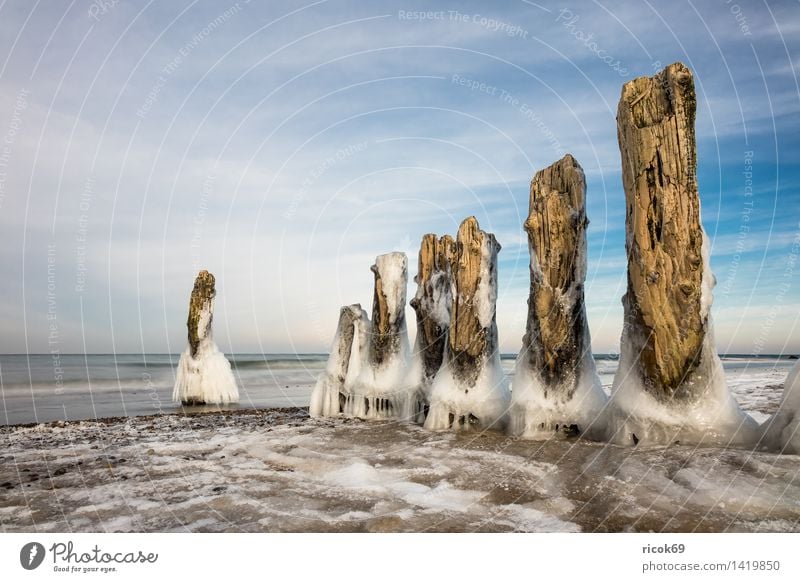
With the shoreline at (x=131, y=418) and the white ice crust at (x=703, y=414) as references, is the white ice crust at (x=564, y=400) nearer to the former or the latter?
the white ice crust at (x=703, y=414)

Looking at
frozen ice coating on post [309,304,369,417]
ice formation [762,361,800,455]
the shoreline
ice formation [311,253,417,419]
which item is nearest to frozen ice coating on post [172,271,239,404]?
the shoreline

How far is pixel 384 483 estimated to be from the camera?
5.46m

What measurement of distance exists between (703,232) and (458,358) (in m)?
3.93

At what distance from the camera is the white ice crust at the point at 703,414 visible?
6.15 meters

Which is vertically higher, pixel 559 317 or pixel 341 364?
pixel 559 317

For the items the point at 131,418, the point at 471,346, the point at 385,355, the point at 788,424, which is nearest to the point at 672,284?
the point at 788,424

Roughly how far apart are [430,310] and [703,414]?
16.9 ft

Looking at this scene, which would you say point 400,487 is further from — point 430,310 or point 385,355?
point 385,355

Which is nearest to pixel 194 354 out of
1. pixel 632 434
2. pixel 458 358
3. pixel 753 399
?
pixel 458 358

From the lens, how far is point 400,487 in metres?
5.29

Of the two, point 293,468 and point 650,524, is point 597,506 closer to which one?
point 650,524

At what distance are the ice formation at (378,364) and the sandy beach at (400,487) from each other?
103 inches

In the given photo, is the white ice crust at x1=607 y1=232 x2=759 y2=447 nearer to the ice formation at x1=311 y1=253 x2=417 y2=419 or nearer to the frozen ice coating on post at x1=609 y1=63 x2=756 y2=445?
the frozen ice coating on post at x1=609 y1=63 x2=756 y2=445
